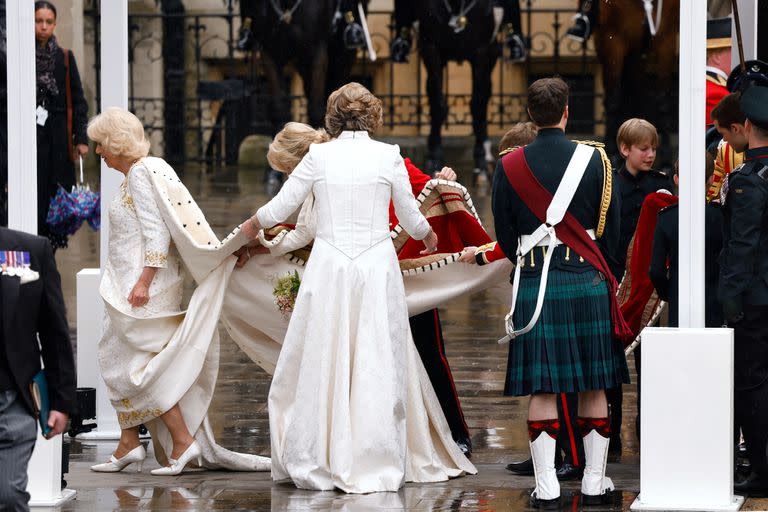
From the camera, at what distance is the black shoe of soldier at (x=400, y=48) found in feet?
63.5

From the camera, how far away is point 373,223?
7.18 meters

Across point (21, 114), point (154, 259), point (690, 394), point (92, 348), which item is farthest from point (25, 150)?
point (690, 394)

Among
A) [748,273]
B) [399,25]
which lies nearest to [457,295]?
[748,273]

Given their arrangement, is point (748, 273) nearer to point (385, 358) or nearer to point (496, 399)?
point (385, 358)

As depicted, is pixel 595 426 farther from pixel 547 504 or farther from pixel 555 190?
pixel 555 190

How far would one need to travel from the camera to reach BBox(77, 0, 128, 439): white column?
8.52 m

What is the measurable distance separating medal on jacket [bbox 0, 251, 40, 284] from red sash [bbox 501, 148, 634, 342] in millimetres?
2166

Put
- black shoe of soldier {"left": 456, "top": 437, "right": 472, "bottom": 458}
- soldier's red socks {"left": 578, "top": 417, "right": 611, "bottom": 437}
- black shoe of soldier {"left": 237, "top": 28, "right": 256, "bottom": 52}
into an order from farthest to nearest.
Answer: black shoe of soldier {"left": 237, "top": 28, "right": 256, "bottom": 52} < black shoe of soldier {"left": 456, "top": 437, "right": 472, "bottom": 458} < soldier's red socks {"left": 578, "top": 417, "right": 611, "bottom": 437}

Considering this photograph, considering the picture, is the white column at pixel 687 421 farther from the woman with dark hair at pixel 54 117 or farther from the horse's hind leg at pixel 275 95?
the horse's hind leg at pixel 275 95

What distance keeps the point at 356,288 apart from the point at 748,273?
1.52 meters

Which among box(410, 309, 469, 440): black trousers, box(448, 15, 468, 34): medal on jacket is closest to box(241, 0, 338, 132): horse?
box(448, 15, 468, 34): medal on jacket

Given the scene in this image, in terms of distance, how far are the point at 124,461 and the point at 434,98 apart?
11.7m

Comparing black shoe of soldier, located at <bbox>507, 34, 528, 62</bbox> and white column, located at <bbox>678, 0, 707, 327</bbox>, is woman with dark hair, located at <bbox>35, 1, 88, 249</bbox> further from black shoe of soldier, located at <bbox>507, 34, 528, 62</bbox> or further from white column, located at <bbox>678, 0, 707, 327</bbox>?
black shoe of soldier, located at <bbox>507, 34, 528, 62</bbox>

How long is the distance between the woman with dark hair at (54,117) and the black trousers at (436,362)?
3.40m
